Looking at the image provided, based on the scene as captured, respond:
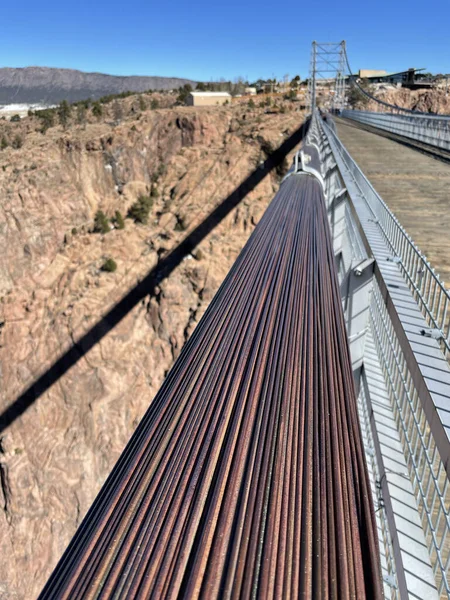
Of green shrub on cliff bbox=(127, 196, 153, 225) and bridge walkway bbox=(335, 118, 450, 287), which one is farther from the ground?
bridge walkway bbox=(335, 118, 450, 287)

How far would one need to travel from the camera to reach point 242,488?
1286 millimetres

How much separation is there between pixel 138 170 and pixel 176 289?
1009 centimetres

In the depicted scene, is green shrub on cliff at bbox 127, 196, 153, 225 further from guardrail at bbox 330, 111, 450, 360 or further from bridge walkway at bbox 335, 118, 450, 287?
guardrail at bbox 330, 111, 450, 360

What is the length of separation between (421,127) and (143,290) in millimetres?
13301

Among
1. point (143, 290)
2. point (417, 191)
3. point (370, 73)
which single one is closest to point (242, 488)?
point (417, 191)

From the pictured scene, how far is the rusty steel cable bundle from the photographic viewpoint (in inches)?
42.3

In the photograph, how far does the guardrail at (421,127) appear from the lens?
41.7 feet

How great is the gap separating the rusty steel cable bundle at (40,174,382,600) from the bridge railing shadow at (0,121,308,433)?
17.5 m

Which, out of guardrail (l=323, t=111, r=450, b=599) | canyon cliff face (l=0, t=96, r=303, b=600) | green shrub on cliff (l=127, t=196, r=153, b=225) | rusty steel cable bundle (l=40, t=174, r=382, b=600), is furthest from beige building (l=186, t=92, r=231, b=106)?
rusty steel cable bundle (l=40, t=174, r=382, b=600)

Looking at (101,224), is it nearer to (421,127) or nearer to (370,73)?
(421,127)

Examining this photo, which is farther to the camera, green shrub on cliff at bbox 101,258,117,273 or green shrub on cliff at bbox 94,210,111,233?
green shrub on cliff at bbox 94,210,111,233

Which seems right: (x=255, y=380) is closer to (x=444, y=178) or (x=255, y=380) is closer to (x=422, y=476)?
(x=422, y=476)

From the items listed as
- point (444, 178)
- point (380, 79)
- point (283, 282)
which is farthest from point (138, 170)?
point (380, 79)

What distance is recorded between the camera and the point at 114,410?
17.5m
